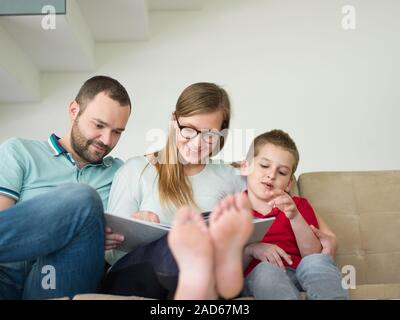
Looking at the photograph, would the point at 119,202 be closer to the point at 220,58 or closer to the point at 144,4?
the point at 144,4

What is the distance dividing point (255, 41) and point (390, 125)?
0.82 metres

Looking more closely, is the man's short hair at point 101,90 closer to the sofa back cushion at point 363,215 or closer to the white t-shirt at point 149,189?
the white t-shirt at point 149,189

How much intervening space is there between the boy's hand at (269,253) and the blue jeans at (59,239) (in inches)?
15.6

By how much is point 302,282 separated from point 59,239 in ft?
1.91

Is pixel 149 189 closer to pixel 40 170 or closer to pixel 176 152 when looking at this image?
pixel 176 152

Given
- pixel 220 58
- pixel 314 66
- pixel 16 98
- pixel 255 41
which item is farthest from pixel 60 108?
pixel 314 66

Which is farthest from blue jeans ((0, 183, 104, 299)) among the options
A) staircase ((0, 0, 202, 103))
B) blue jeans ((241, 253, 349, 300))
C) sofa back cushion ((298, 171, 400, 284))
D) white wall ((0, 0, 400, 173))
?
white wall ((0, 0, 400, 173))

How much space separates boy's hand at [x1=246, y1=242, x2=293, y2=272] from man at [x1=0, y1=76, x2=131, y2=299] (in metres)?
0.40

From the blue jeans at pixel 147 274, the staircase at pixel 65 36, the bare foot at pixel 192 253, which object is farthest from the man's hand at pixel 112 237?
the staircase at pixel 65 36

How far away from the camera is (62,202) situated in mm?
987

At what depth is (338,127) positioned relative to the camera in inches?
97.0

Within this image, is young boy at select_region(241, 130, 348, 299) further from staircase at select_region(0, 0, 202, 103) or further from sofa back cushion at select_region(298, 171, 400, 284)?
staircase at select_region(0, 0, 202, 103)
